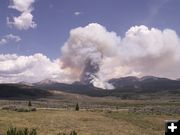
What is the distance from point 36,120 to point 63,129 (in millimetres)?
8811

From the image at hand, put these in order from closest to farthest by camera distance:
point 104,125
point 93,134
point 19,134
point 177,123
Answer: point 177,123 → point 19,134 → point 93,134 → point 104,125

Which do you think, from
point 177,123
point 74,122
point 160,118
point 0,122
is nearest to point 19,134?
point 177,123

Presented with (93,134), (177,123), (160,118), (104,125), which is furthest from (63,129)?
(177,123)

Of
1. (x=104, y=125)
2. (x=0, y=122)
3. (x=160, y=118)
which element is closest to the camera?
(x=0, y=122)

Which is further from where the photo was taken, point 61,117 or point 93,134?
point 61,117

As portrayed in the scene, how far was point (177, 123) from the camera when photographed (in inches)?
287

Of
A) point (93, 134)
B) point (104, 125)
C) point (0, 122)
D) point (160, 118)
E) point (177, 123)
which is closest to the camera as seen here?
point (177, 123)

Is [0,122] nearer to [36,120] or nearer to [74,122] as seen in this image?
[36,120]

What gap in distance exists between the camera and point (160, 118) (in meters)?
72.1

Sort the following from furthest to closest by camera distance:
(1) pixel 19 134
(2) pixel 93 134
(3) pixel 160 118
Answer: (3) pixel 160 118 < (2) pixel 93 134 < (1) pixel 19 134

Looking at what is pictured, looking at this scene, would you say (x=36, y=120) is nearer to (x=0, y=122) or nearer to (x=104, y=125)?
(x=0, y=122)

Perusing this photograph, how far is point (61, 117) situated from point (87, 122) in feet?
19.1

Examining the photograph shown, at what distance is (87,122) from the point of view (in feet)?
198

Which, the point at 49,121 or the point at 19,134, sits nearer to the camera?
the point at 19,134
